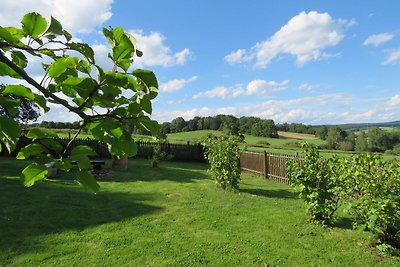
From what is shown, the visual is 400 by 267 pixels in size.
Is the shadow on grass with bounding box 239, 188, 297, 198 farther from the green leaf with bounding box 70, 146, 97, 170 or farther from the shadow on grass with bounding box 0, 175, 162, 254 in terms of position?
the green leaf with bounding box 70, 146, 97, 170

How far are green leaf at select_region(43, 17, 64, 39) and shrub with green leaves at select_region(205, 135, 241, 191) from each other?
37.3ft

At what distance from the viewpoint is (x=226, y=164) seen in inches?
484

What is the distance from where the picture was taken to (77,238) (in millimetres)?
6969

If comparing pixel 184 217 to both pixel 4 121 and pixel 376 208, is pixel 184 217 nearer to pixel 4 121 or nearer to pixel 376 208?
pixel 376 208

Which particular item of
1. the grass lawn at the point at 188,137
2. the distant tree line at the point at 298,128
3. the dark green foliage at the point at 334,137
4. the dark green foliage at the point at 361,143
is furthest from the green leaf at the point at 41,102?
the distant tree line at the point at 298,128

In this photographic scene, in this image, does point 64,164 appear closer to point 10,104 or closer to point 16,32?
point 10,104

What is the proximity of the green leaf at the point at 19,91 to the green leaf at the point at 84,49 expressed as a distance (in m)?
0.16

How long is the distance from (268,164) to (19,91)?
1652cm

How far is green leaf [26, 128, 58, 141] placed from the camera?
948 millimetres

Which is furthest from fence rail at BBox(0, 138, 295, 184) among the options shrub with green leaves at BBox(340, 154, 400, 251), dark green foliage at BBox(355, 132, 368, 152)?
dark green foliage at BBox(355, 132, 368, 152)

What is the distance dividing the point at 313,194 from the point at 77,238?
17.7 ft

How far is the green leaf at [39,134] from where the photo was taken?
95cm

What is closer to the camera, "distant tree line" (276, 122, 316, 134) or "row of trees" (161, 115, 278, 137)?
"row of trees" (161, 115, 278, 137)

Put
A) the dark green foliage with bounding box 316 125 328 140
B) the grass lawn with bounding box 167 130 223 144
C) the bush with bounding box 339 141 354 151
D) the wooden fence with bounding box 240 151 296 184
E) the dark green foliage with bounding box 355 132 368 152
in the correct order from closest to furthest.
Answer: the wooden fence with bounding box 240 151 296 184
the grass lawn with bounding box 167 130 223 144
the dark green foliage with bounding box 355 132 368 152
the bush with bounding box 339 141 354 151
the dark green foliage with bounding box 316 125 328 140
